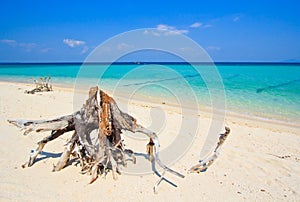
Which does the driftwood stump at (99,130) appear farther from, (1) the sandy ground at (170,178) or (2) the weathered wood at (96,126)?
(1) the sandy ground at (170,178)

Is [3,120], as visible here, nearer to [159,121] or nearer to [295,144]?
[159,121]

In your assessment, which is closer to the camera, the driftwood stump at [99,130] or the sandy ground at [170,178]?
the sandy ground at [170,178]

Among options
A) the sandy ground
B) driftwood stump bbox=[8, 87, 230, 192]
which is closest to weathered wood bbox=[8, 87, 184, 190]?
driftwood stump bbox=[8, 87, 230, 192]

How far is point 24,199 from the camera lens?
3.97 meters

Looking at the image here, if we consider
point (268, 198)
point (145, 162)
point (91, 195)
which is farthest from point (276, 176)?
point (91, 195)

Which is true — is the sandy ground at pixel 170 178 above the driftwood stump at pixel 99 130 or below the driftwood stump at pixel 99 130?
below

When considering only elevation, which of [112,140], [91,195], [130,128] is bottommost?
[91,195]

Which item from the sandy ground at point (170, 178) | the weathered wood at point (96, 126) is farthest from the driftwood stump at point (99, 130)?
the sandy ground at point (170, 178)

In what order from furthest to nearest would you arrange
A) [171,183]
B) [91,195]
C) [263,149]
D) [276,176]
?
[263,149], [276,176], [171,183], [91,195]

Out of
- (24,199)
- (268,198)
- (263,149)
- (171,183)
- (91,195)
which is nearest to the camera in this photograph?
(24,199)

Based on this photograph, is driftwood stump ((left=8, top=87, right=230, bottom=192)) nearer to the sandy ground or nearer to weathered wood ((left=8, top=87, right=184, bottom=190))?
weathered wood ((left=8, top=87, right=184, bottom=190))

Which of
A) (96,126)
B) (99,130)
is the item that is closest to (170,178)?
(99,130)

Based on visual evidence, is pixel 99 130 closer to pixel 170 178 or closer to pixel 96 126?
pixel 96 126

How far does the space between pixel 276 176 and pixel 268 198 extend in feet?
3.91
